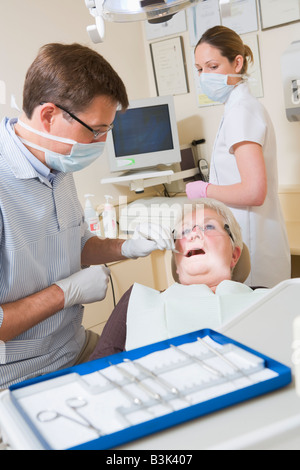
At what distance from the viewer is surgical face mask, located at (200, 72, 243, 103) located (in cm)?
207

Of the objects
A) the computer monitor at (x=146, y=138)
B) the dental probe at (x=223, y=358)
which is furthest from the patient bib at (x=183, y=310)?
the computer monitor at (x=146, y=138)

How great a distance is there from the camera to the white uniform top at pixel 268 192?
1983 mm

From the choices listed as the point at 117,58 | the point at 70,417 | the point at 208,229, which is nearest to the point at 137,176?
the point at 117,58

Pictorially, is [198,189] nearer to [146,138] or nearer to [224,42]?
[224,42]

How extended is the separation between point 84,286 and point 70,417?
0.88m

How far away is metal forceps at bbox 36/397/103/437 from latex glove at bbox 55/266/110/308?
2.58 feet

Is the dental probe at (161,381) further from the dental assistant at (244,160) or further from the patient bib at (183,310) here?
the dental assistant at (244,160)

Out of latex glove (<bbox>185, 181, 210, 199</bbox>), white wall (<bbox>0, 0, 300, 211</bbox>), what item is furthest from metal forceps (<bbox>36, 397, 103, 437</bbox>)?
white wall (<bbox>0, 0, 300, 211</bbox>)

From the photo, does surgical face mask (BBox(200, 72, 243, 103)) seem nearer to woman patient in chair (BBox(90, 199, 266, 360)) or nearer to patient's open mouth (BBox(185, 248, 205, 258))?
woman patient in chair (BBox(90, 199, 266, 360))

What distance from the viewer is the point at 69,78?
1.41 m

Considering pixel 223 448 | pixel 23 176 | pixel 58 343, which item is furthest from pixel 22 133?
pixel 223 448

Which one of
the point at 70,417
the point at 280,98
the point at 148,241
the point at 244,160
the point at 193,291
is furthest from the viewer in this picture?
the point at 280,98

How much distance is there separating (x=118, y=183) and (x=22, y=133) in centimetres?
174

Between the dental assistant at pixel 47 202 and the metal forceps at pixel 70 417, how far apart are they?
2.21 feet
